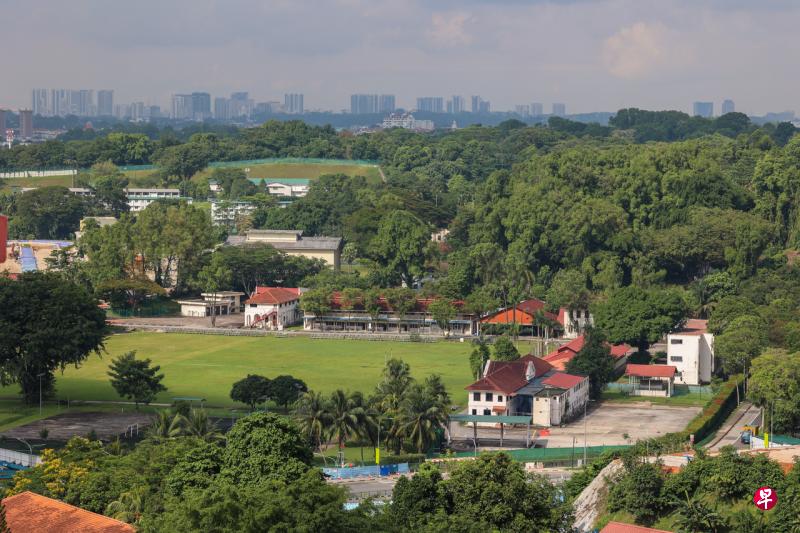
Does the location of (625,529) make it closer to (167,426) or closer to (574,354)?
(167,426)

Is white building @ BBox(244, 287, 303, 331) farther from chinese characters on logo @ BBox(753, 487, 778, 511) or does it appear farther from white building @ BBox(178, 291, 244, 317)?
chinese characters on logo @ BBox(753, 487, 778, 511)

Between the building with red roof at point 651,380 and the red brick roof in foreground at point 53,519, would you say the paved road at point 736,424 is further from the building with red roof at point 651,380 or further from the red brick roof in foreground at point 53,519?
the red brick roof in foreground at point 53,519

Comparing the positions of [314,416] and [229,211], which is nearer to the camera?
[314,416]

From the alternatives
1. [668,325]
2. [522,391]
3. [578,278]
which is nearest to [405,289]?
[578,278]

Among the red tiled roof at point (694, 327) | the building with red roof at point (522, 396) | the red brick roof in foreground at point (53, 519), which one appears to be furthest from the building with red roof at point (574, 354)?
the red brick roof in foreground at point (53, 519)

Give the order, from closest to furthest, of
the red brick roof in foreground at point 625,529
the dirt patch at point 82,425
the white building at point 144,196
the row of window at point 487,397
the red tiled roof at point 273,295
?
the red brick roof in foreground at point 625,529 < the dirt patch at point 82,425 < the row of window at point 487,397 < the red tiled roof at point 273,295 < the white building at point 144,196

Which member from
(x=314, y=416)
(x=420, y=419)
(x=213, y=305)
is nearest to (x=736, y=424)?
(x=420, y=419)
